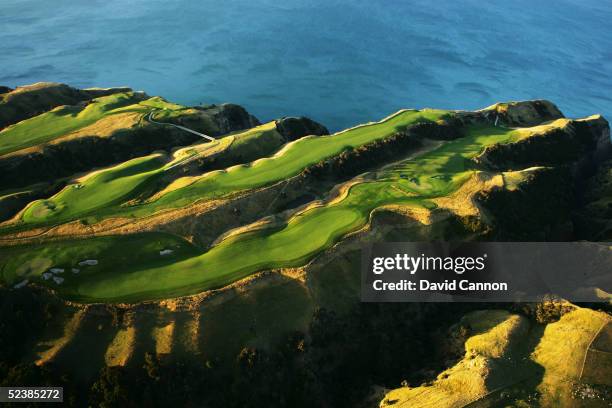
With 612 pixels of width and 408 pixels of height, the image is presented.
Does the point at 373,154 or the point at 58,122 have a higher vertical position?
the point at 373,154

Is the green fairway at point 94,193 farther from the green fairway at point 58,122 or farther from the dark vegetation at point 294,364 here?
the green fairway at point 58,122

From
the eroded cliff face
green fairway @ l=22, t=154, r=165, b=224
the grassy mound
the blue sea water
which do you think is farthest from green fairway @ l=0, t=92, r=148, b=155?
the grassy mound

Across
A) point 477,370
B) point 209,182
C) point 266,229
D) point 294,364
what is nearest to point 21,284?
point 209,182

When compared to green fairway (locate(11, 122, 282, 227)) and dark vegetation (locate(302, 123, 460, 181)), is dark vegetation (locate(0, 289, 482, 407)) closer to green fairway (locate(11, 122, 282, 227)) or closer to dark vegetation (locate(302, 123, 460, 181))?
green fairway (locate(11, 122, 282, 227))

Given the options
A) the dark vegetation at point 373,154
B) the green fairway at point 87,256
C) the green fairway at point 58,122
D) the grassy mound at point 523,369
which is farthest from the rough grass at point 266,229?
the green fairway at point 58,122

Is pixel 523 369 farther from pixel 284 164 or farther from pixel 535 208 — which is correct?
pixel 284 164

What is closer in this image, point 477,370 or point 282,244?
point 477,370

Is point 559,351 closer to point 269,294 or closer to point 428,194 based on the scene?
point 428,194
